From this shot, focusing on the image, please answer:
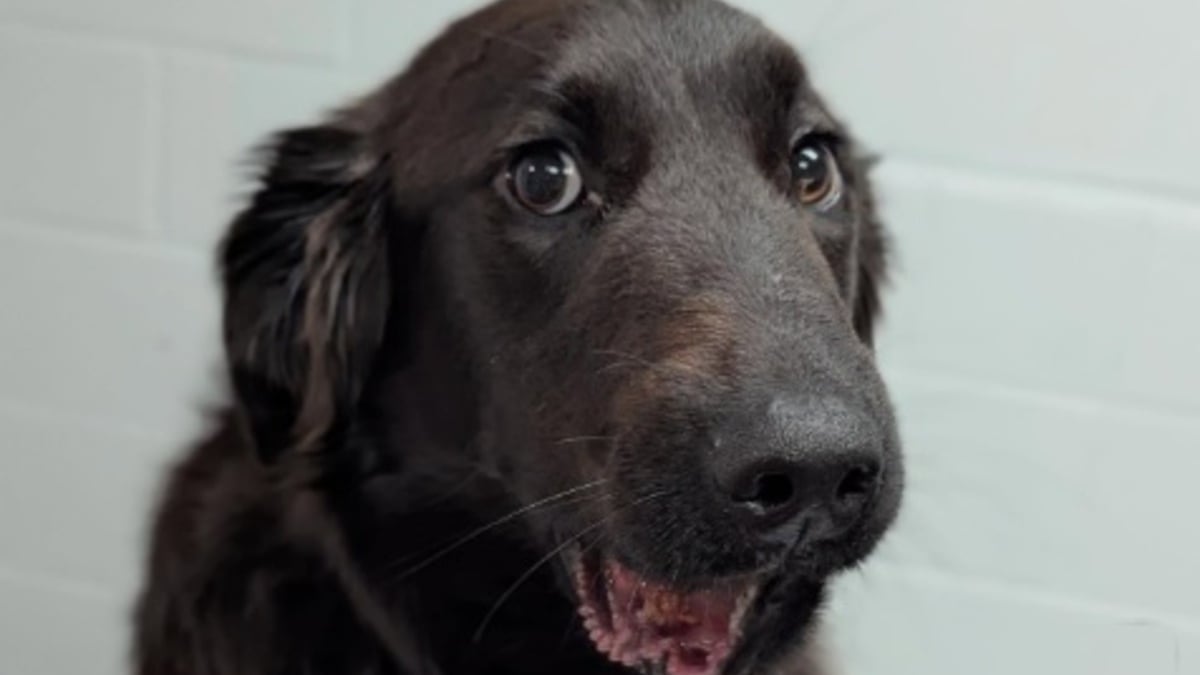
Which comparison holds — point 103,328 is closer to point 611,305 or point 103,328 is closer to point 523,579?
point 523,579

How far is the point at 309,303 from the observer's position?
57.1 inches

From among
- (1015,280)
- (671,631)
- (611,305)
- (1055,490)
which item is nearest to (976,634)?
(1055,490)

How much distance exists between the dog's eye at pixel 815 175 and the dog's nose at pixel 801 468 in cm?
30

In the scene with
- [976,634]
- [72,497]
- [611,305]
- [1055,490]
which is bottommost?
[72,497]

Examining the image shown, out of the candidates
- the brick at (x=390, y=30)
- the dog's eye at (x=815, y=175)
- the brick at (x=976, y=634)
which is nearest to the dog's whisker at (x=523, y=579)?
the dog's eye at (x=815, y=175)

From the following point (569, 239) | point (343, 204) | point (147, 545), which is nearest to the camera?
point (569, 239)

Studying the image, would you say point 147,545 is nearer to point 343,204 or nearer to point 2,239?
point 343,204

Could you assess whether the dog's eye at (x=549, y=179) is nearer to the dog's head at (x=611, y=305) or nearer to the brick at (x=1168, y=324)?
the dog's head at (x=611, y=305)

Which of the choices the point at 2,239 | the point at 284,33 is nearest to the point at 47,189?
the point at 2,239

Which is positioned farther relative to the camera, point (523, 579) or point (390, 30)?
point (390, 30)

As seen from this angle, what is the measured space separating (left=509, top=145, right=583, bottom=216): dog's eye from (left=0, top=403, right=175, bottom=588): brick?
0.91m

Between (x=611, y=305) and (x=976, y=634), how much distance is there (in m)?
0.84

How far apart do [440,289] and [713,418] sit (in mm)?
314

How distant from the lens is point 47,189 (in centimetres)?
210
